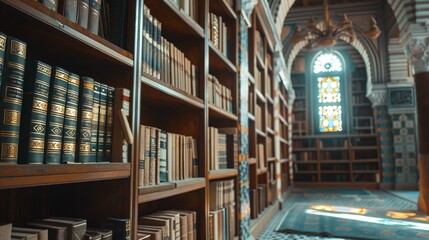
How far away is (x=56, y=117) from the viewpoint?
1056 millimetres

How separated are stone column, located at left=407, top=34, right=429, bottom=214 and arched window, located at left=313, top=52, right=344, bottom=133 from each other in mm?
6353

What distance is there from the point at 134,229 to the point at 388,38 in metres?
10.8

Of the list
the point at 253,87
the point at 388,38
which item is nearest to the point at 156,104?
the point at 253,87

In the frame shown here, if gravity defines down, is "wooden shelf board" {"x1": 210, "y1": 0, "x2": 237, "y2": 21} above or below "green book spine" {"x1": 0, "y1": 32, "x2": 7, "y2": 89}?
above

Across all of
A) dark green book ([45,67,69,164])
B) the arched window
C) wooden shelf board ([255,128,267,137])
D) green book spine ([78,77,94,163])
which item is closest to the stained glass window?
the arched window

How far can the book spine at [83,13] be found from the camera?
1.19 meters

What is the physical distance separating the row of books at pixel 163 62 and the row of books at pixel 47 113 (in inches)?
16.5

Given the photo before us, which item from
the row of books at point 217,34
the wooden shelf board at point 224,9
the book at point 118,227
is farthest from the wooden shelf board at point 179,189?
the wooden shelf board at point 224,9

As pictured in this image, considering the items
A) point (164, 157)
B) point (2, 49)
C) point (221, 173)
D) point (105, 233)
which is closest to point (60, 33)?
point (2, 49)

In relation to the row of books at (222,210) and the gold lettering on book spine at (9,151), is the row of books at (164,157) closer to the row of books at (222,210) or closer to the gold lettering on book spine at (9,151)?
the row of books at (222,210)

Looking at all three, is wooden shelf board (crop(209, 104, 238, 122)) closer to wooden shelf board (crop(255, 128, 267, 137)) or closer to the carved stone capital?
wooden shelf board (crop(255, 128, 267, 137))

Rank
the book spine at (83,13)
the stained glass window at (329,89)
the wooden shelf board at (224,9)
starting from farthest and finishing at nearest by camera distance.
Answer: the stained glass window at (329,89) < the wooden shelf board at (224,9) < the book spine at (83,13)

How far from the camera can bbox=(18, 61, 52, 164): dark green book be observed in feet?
3.21

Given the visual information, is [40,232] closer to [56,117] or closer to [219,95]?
[56,117]
